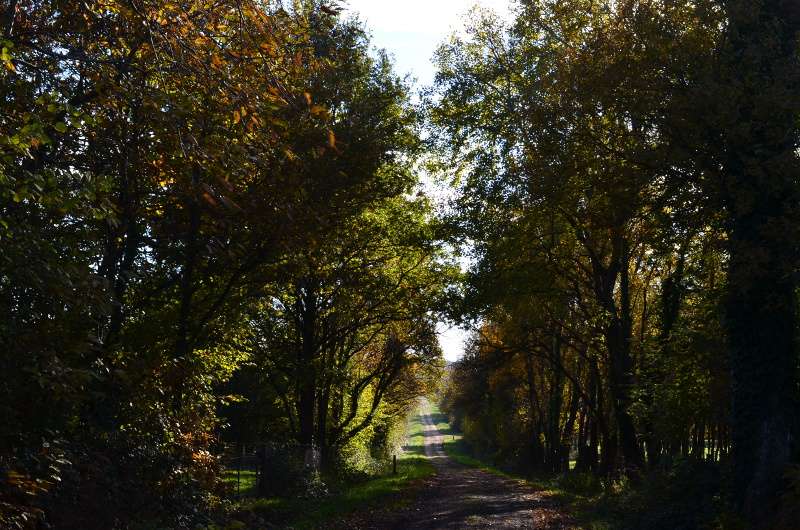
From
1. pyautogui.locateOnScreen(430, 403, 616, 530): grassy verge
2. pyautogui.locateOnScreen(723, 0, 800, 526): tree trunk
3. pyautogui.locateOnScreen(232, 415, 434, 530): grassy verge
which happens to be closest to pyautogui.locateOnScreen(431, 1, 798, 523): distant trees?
pyautogui.locateOnScreen(723, 0, 800, 526): tree trunk

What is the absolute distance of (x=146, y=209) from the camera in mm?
14508

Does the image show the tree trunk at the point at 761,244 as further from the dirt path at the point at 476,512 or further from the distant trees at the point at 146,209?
the distant trees at the point at 146,209

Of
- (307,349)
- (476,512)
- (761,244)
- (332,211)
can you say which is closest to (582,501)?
(476,512)

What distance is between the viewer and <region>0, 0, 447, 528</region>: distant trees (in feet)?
22.1

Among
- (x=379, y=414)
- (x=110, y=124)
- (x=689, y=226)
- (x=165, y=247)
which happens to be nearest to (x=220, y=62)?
(x=110, y=124)

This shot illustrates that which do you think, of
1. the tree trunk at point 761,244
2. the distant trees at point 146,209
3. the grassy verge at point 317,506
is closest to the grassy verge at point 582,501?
Answer: the tree trunk at point 761,244

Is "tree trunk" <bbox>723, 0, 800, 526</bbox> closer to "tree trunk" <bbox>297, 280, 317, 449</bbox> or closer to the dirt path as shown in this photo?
the dirt path

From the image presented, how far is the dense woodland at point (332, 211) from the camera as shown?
725 cm

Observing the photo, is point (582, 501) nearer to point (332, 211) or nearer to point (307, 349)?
point (307, 349)

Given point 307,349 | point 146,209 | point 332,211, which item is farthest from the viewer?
point 307,349

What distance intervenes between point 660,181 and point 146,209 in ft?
34.0

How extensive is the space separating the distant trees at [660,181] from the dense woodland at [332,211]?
7 centimetres

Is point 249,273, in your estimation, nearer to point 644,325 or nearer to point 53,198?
point 53,198

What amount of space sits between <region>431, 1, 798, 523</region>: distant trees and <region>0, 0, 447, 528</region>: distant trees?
4002 mm
